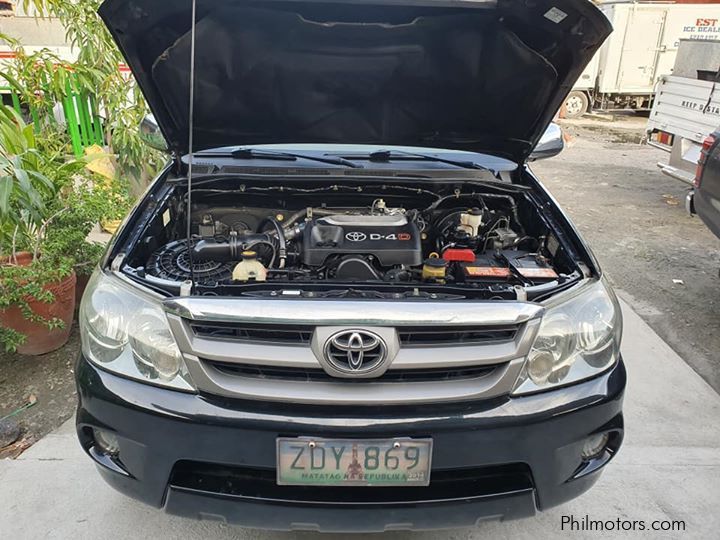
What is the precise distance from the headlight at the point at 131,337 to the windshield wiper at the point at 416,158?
1.44m

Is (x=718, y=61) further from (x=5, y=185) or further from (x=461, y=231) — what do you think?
(x=5, y=185)

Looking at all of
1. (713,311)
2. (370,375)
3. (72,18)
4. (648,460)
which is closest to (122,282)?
(370,375)

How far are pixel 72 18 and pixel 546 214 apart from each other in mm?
3922

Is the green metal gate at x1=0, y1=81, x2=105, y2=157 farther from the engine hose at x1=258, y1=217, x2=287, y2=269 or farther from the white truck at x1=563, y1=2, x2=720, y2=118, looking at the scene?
the white truck at x1=563, y1=2, x2=720, y2=118

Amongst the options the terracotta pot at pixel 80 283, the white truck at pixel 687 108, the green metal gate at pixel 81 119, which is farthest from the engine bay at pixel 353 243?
the white truck at pixel 687 108

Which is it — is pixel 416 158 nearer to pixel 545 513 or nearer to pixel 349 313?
pixel 349 313

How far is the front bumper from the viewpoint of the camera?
1485 millimetres

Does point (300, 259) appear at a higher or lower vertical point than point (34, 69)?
lower

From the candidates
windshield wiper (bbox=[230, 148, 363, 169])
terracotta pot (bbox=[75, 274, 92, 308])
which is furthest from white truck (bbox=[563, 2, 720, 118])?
terracotta pot (bbox=[75, 274, 92, 308])

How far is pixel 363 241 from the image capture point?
2.29 m

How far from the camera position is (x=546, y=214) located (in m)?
2.25

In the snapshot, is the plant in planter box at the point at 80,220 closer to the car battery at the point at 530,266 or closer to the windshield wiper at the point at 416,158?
the windshield wiper at the point at 416,158

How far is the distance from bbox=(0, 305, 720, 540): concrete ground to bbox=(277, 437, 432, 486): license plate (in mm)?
629

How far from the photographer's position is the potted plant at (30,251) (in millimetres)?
2676
